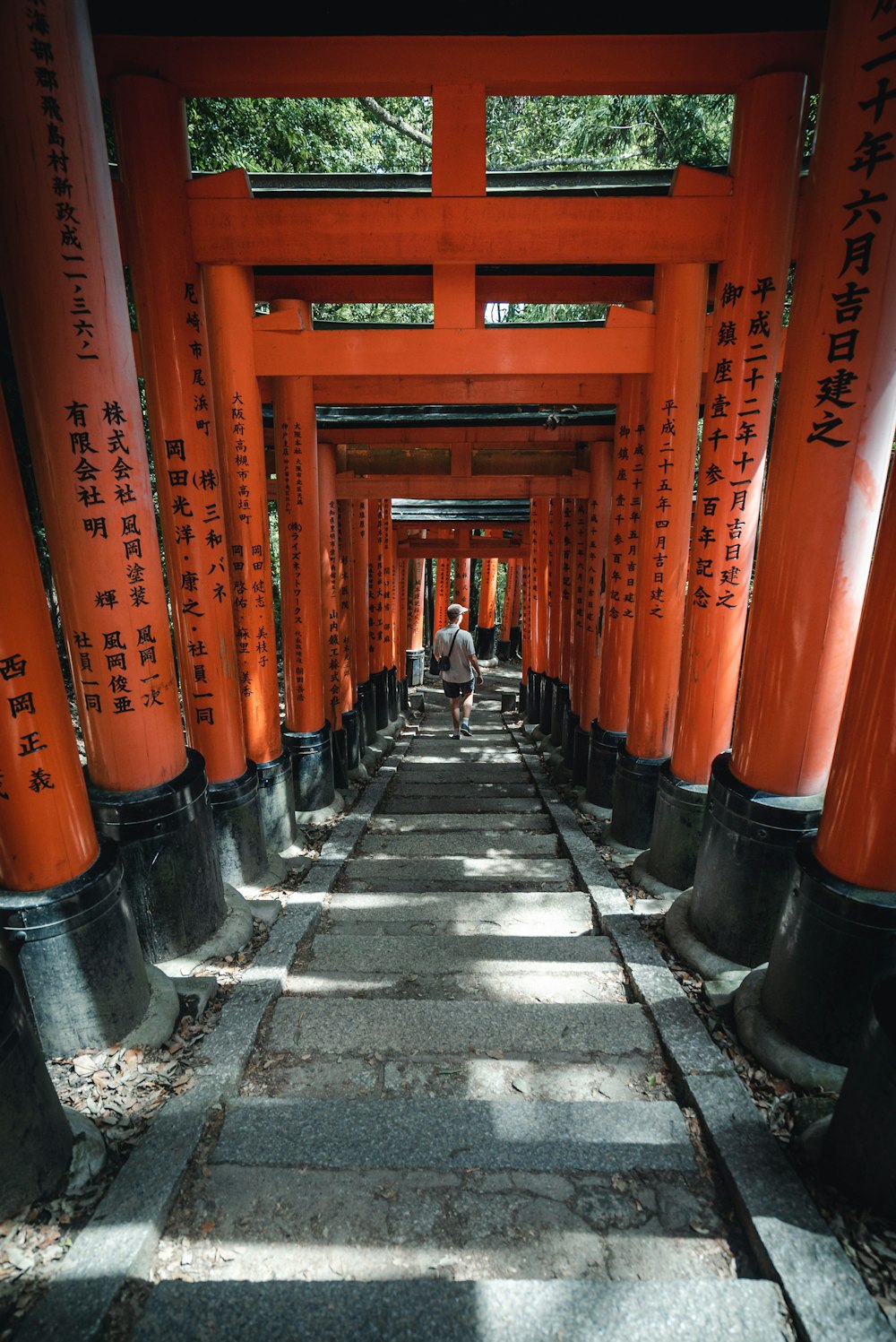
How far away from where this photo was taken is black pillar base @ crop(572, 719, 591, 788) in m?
7.16

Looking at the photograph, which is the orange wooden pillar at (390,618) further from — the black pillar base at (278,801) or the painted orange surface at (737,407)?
the painted orange surface at (737,407)

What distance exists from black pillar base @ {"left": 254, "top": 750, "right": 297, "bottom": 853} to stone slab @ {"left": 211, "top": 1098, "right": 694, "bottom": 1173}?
2776 mm

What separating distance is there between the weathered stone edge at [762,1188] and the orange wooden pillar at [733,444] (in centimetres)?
117

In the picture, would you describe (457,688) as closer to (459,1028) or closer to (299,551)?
(299,551)

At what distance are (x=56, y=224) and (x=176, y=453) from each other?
1.39 metres

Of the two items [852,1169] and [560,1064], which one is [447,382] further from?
[852,1169]

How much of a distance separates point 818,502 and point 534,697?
9.99m

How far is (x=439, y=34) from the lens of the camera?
3.42 meters

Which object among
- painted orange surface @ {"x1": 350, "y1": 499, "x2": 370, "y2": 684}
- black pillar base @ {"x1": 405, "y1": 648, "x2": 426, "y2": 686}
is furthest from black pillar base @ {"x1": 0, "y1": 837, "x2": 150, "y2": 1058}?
black pillar base @ {"x1": 405, "y1": 648, "x2": 426, "y2": 686}

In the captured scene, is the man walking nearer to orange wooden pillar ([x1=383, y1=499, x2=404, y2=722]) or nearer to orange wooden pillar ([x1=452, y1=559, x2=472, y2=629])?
orange wooden pillar ([x1=383, y1=499, x2=404, y2=722])

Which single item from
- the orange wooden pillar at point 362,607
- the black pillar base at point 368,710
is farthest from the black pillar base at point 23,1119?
the orange wooden pillar at point 362,607

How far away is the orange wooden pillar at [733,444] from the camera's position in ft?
11.5

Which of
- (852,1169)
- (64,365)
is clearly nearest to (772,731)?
(852,1169)

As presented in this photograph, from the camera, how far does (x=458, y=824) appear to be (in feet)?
19.6
